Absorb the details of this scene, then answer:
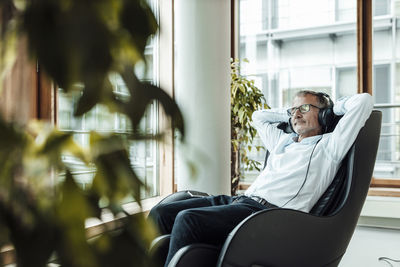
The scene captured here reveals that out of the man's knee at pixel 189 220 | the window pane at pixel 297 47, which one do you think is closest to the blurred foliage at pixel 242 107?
the window pane at pixel 297 47

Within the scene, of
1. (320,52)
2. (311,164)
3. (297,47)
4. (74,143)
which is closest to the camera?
(74,143)

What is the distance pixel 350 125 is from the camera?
6.26 ft

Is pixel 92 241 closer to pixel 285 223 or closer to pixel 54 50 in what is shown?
pixel 54 50

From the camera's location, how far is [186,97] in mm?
2805

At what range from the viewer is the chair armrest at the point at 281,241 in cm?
154

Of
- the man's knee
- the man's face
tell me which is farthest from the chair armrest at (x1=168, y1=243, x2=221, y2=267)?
the man's face

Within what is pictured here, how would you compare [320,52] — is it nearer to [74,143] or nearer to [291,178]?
[291,178]

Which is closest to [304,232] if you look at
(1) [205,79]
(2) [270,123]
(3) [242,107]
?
(2) [270,123]

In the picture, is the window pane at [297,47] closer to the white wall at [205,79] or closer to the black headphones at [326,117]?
the white wall at [205,79]

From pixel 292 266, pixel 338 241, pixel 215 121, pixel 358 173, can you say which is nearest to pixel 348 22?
pixel 215 121

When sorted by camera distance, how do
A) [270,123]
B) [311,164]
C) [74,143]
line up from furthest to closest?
1. [270,123]
2. [311,164]
3. [74,143]

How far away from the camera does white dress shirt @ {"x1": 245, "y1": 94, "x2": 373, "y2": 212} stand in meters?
1.92

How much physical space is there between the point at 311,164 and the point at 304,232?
48 centimetres

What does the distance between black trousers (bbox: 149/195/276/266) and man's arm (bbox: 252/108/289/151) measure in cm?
56
